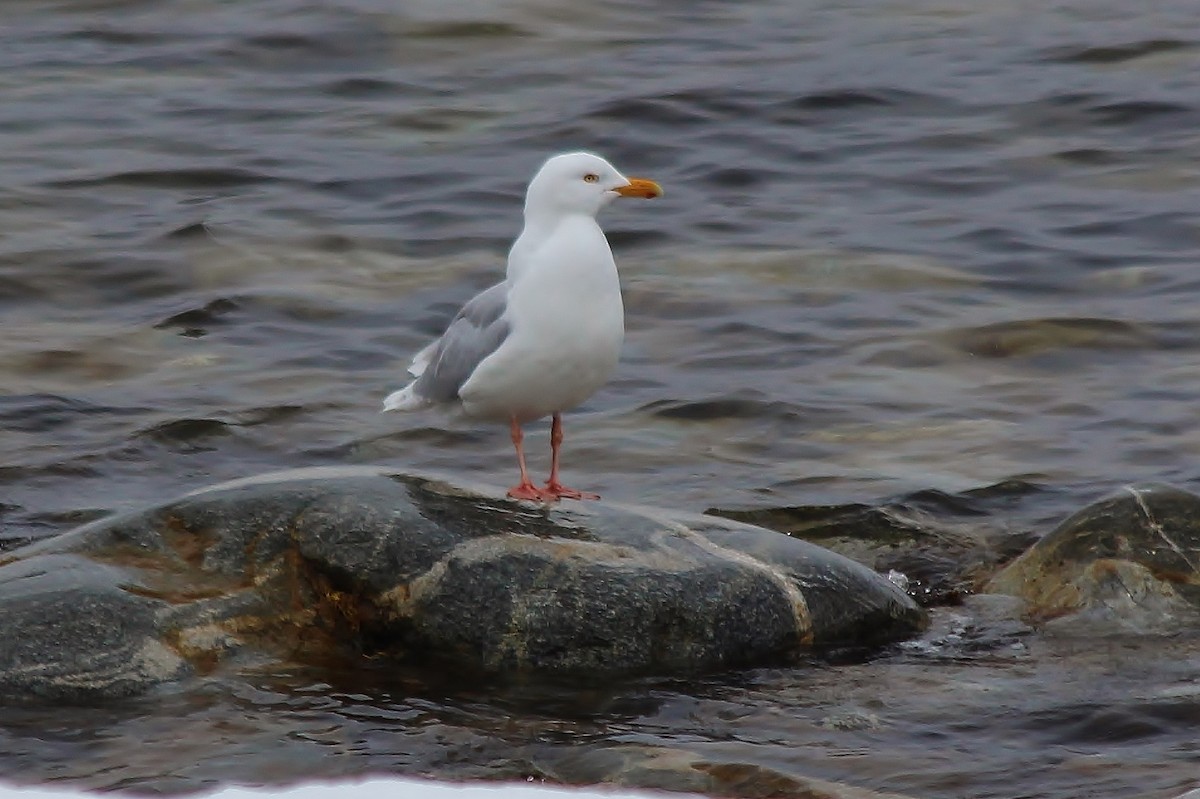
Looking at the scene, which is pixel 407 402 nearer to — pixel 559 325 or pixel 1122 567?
pixel 559 325

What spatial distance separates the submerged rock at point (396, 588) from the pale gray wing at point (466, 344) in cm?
56

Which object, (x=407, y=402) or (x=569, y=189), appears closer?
(x=569, y=189)

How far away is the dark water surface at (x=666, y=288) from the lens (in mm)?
6281

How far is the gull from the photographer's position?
697 cm

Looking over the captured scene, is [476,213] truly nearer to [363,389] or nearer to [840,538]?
[363,389]

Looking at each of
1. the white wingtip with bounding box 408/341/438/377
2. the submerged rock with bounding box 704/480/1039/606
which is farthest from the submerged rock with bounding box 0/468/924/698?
the submerged rock with bounding box 704/480/1039/606

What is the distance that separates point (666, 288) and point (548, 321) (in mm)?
5511

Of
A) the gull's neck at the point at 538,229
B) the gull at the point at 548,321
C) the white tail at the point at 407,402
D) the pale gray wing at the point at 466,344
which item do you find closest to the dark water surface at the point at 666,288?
the white tail at the point at 407,402

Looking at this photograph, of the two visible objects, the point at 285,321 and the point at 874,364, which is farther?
the point at 285,321

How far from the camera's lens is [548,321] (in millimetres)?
6941

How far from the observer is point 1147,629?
23.8 feet

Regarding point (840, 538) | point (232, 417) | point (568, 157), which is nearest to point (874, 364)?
point (840, 538)

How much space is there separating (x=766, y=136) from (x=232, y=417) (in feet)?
19.9

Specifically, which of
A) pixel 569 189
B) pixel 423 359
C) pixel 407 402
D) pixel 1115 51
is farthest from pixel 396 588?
pixel 1115 51
